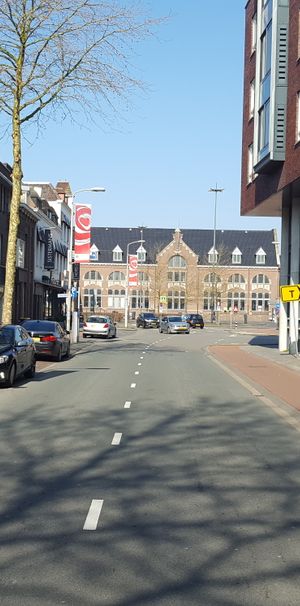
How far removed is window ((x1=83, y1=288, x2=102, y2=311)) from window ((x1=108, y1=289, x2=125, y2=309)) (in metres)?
1.53

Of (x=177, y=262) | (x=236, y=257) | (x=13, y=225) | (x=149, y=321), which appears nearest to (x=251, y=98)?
(x=13, y=225)

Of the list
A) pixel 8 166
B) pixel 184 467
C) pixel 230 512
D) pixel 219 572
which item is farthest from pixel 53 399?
pixel 8 166

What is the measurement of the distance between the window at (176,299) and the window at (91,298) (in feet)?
33.3

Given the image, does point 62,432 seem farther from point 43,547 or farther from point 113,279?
point 113,279

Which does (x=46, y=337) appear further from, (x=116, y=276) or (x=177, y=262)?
(x=116, y=276)

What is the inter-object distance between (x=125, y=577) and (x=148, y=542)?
741 mm

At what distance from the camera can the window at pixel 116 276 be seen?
10788 cm

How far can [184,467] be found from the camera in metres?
8.15

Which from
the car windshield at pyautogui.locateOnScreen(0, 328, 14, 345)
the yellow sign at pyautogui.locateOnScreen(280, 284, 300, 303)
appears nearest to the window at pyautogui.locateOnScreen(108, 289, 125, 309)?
the yellow sign at pyautogui.locateOnScreen(280, 284, 300, 303)

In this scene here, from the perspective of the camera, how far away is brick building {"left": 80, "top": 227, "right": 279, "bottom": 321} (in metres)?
106

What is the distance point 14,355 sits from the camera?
16.2 meters

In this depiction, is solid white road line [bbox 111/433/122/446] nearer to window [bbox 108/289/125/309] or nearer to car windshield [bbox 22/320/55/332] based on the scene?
car windshield [bbox 22/320/55/332]

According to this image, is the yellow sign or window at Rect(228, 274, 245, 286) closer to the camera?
the yellow sign

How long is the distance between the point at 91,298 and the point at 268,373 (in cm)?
8646
